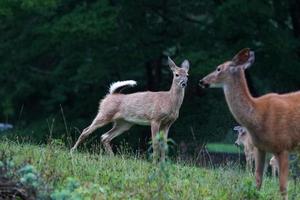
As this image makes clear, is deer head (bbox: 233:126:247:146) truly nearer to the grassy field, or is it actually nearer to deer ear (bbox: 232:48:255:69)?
the grassy field

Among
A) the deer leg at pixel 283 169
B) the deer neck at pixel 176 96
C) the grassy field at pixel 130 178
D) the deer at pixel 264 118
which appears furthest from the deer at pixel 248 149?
the deer leg at pixel 283 169

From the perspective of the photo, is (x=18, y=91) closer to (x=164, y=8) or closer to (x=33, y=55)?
(x=33, y=55)

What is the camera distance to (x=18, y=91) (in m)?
25.0

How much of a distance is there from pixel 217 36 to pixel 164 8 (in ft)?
7.91

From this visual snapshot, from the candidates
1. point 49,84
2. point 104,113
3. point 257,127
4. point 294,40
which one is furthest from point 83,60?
point 257,127

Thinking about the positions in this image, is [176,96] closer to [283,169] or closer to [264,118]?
[264,118]

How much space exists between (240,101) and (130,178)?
58.8 inches

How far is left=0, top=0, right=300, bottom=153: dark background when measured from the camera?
69.0 feet

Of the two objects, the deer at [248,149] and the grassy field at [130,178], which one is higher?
the grassy field at [130,178]

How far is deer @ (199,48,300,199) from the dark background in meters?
8.48

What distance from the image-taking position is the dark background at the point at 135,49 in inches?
828

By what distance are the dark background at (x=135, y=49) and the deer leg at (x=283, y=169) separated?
9040mm

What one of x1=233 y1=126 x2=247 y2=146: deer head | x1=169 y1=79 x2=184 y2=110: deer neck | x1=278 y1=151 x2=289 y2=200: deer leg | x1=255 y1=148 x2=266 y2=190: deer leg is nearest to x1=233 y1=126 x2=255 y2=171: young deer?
x1=233 y1=126 x2=247 y2=146: deer head

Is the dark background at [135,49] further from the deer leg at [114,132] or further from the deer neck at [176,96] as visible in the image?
the deer neck at [176,96]
